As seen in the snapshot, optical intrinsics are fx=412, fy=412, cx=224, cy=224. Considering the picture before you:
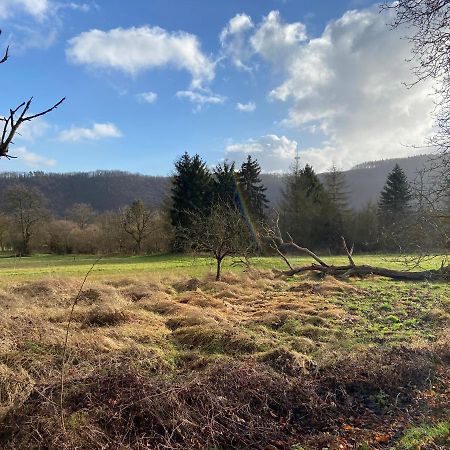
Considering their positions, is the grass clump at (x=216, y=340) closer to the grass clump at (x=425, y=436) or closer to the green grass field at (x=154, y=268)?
the grass clump at (x=425, y=436)

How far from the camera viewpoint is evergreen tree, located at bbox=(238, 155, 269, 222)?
170 ft

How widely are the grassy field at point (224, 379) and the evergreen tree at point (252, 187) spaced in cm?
3986

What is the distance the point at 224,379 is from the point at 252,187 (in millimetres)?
47361

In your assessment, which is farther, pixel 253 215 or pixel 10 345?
pixel 253 215

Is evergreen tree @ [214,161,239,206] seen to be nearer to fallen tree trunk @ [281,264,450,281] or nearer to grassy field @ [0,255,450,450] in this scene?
fallen tree trunk @ [281,264,450,281]

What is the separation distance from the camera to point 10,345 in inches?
272

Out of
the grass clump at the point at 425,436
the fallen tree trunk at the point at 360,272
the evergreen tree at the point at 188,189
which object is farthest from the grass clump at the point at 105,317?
the evergreen tree at the point at 188,189

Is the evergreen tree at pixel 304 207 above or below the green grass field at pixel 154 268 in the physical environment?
above

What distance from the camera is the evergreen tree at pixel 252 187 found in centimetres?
5170

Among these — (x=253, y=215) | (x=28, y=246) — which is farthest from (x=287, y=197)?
(x=28, y=246)

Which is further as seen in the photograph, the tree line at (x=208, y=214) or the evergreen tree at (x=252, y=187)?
the evergreen tree at (x=252, y=187)

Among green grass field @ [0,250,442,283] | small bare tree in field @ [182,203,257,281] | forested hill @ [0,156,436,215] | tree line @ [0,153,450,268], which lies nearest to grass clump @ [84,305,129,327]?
small bare tree in field @ [182,203,257,281]

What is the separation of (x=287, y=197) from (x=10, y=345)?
47.0m

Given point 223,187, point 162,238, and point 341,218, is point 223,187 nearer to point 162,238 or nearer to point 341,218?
point 162,238
